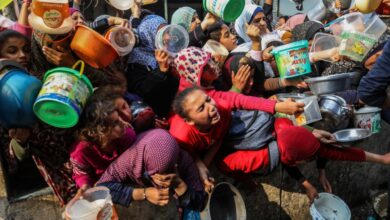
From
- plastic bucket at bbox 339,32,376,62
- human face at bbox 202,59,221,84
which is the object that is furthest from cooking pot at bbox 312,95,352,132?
human face at bbox 202,59,221,84

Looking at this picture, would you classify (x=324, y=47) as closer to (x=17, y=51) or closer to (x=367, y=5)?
(x=367, y=5)

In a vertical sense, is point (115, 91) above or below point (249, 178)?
above

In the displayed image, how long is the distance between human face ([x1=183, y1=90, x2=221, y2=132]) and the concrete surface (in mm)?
531

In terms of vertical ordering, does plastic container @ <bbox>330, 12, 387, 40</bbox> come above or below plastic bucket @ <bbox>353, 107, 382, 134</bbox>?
above

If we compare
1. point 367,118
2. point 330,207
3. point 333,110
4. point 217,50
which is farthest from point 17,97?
point 367,118

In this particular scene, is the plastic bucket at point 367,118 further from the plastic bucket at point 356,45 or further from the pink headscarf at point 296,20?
the pink headscarf at point 296,20

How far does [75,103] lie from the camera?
5.72ft

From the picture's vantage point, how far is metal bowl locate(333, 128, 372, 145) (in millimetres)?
2586

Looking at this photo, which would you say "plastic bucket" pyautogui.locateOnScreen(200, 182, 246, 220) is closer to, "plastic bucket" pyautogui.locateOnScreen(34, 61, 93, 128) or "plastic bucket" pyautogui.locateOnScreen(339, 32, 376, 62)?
"plastic bucket" pyautogui.locateOnScreen(34, 61, 93, 128)

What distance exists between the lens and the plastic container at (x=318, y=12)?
4996mm

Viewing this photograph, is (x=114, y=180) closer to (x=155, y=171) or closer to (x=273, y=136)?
(x=155, y=171)

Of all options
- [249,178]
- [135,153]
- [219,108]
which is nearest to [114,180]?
[135,153]

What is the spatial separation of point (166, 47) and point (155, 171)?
4.09ft

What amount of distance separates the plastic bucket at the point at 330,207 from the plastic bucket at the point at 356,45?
1.05m
